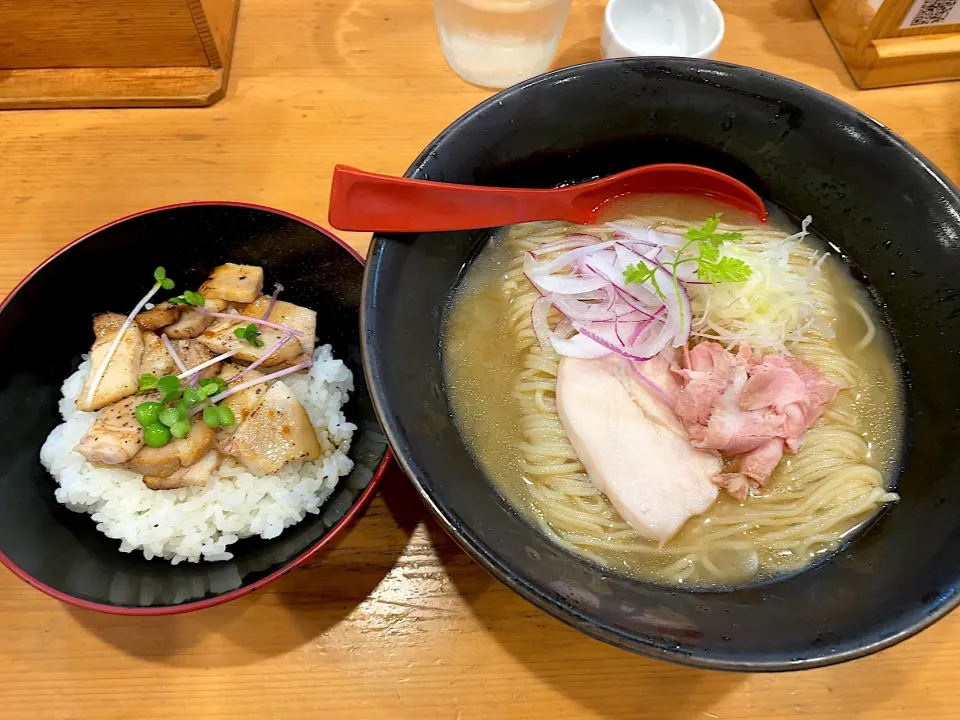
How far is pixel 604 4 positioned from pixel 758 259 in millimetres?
1313

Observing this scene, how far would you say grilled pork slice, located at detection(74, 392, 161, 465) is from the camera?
129 centimetres

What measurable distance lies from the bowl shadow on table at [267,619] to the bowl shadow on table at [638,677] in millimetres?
273

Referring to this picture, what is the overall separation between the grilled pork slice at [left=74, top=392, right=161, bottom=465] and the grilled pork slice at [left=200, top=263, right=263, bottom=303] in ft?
0.98

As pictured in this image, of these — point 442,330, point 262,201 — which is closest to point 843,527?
point 442,330

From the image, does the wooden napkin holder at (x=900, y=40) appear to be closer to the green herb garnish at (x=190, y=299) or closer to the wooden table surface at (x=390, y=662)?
the wooden table surface at (x=390, y=662)

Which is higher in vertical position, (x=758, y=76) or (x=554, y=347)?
(x=758, y=76)

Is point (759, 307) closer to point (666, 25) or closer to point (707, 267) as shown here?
point (707, 267)

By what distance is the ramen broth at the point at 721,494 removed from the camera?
122 centimetres

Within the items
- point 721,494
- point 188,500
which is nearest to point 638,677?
point 721,494

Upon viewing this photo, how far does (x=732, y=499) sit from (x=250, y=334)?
1.12 metres

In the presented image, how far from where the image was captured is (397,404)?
111 centimetres

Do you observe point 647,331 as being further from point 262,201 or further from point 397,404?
point 262,201

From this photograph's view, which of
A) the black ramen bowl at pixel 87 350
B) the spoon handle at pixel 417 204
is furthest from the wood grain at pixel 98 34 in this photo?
the spoon handle at pixel 417 204

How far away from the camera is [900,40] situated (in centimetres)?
198
